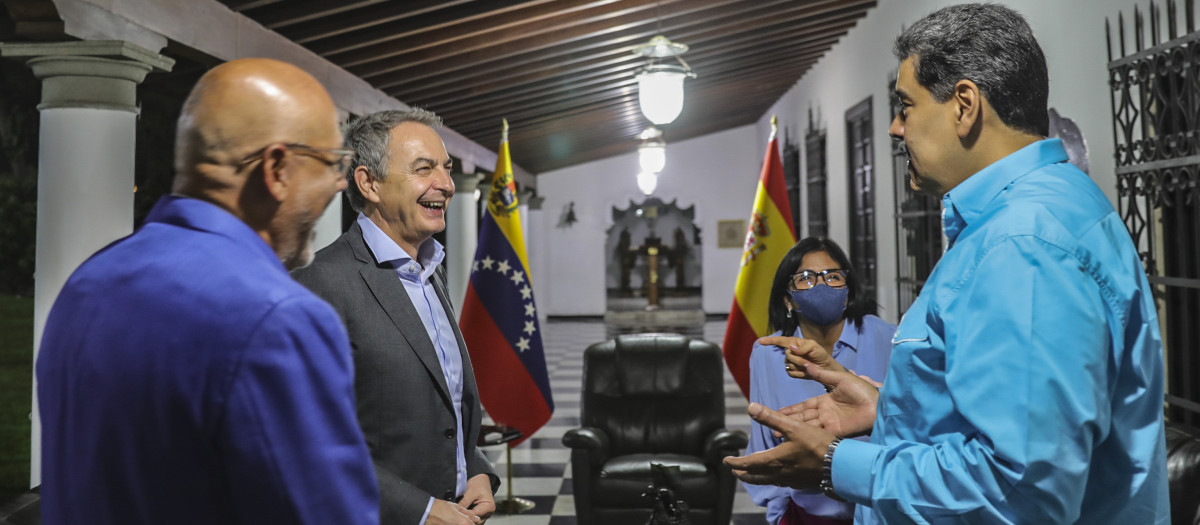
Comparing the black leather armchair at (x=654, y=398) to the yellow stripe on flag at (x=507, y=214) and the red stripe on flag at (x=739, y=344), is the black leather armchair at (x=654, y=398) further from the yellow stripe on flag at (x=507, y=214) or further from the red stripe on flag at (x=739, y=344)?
the yellow stripe on flag at (x=507, y=214)

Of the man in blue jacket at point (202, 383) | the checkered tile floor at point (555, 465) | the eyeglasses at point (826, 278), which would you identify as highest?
the eyeglasses at point (826, 278)

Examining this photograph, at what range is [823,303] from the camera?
9.06ft

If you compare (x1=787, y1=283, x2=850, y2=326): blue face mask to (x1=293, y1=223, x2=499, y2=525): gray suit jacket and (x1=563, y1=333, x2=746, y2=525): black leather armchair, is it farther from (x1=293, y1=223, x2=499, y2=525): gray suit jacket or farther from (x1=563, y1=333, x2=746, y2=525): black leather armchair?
(x1=563, y1=333, x2=746, y2=525): black leather armchair

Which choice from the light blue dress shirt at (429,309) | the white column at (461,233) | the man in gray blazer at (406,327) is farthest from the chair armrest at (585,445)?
the white column at (461,233)

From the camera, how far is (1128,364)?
112cm

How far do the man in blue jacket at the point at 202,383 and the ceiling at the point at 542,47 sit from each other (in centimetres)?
358

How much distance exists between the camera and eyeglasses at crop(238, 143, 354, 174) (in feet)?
2.88

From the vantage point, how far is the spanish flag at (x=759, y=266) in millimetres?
5074

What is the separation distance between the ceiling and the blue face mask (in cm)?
297

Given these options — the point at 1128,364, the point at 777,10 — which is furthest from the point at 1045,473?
the point at 777,10

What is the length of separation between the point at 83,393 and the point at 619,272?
23670 millimetres

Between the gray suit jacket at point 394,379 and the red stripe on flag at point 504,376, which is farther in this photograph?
the red stripe on flag at point 504,376

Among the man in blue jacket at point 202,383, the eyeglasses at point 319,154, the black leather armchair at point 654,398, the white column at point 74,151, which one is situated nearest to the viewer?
the man in blue jacket at point 202,383

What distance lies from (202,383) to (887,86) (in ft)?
21.8
